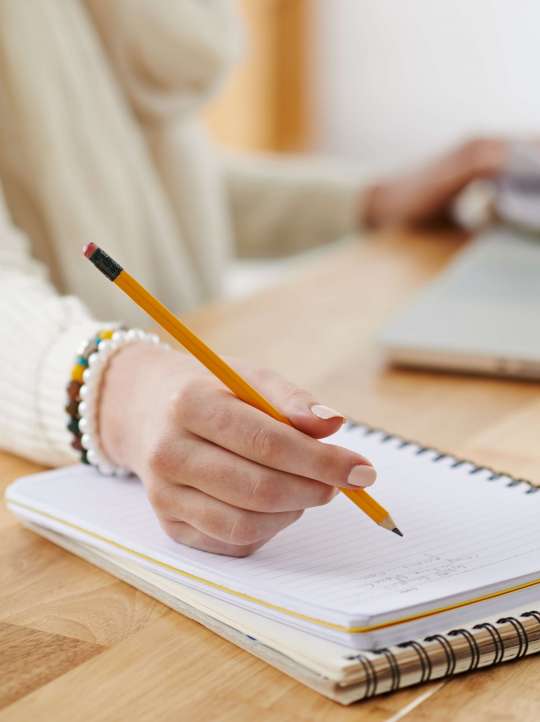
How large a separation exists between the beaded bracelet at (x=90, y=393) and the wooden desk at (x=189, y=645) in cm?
6

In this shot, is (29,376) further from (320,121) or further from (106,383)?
(320,121)

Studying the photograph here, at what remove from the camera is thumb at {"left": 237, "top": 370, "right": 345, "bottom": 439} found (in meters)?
0.51

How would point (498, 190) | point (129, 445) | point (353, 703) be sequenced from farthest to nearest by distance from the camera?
point (498, 190) < point (129, 445) < point (353, 703)

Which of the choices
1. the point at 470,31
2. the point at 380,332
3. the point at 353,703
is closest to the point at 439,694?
the point at 353,703

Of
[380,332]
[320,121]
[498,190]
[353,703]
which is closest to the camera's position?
[353,703]

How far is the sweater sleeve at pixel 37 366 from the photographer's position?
677mm

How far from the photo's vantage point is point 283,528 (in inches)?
20.7

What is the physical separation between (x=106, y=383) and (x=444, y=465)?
0.69 feet

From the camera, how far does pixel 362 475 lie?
49cm

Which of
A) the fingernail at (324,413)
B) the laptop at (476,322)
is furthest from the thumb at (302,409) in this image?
the laptop at (476,322)

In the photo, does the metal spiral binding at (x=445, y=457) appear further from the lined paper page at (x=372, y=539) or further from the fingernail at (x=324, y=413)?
the fingernail at (x=324, y=413)

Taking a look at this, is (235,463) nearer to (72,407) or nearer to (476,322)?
(72,407)

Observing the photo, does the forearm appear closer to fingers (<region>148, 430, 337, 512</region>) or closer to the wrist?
the wrist

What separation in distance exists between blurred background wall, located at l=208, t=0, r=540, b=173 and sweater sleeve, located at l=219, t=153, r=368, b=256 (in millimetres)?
1541
